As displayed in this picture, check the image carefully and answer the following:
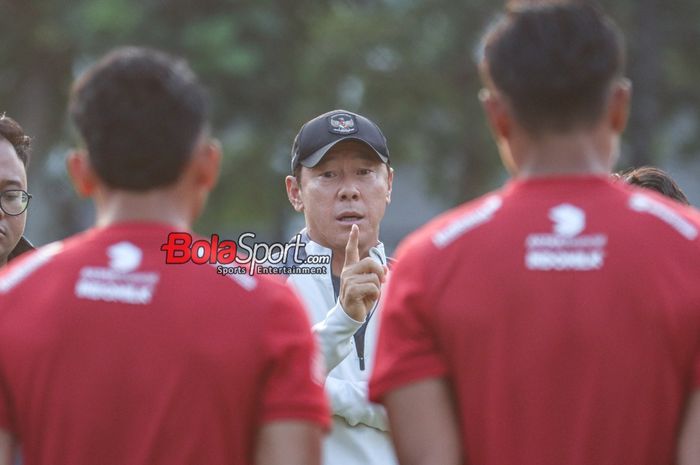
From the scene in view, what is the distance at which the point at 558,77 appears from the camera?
338 cm

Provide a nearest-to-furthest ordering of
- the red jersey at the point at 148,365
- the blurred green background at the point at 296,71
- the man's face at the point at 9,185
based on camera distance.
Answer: the red jersey at the point at 148,365 → the man's face at the point at 9,185 → the blurred green background at the point at 296,71

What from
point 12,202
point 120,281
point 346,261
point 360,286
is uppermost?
point 12,202

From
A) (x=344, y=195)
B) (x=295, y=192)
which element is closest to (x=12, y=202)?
(x=295, y=192)

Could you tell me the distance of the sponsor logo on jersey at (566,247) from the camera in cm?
332

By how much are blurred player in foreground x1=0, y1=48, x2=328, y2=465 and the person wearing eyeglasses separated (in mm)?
2173

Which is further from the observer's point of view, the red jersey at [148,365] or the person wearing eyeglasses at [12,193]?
the person wearing eyeglasses at [12,193]

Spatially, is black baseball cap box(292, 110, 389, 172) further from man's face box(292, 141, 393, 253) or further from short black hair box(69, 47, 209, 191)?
short black hair box(69, 47, 209, 191)

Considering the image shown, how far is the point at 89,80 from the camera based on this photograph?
3369 mm

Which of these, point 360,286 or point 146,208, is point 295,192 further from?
point 146,208

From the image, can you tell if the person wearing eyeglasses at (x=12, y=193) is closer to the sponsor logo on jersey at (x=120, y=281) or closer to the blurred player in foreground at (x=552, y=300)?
the sponsor logo on jersey at (x=120, y=281)

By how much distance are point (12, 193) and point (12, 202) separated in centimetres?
4

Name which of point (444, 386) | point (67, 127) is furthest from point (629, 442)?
point (67, 127)

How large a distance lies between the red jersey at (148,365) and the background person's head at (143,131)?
18 cm

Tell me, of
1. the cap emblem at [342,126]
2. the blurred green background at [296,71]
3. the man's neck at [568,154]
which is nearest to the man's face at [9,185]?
the cap emblem at [342,126]
